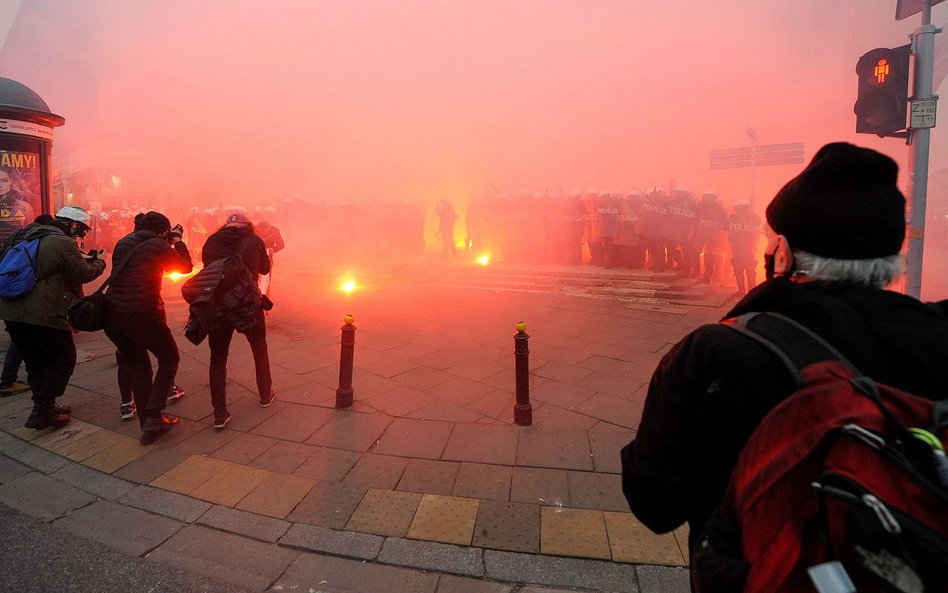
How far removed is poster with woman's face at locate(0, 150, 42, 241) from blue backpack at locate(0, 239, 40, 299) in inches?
A: 148

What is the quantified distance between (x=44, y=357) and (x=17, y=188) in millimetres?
4303

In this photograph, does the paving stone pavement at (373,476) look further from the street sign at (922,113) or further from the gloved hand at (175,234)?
the street sign at (922,113)

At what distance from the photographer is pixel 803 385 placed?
2.97 feet

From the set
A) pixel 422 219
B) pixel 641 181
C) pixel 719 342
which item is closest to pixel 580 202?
pixel 422 219

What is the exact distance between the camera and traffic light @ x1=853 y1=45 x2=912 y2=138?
4.95 meters

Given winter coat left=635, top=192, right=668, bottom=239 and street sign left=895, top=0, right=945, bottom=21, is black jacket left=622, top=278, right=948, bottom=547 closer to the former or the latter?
street sign left=895, top=0, right=945, bottom=21

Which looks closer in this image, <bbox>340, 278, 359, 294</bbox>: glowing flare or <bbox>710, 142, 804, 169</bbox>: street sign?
<bbox>340, 278, 359, 294</bbox>: glowing flare

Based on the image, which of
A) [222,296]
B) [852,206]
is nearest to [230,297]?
[222,296]

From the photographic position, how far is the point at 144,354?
3975mm

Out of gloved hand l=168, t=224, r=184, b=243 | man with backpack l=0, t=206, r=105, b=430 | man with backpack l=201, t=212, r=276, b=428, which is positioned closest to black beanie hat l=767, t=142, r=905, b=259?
man with backpack l=201, t=212, r=276, b=428

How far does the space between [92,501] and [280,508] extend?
4.27 feet

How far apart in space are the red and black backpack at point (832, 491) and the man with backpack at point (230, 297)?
3.94 meters

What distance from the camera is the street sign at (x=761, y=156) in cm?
3209

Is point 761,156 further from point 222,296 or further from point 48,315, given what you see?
point 48,315
